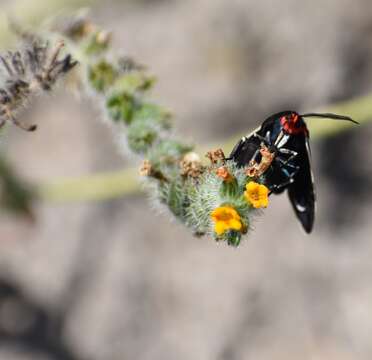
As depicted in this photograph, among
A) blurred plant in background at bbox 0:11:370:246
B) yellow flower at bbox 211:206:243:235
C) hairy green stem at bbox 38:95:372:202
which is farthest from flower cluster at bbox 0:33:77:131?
hairy green stem at bbox 38:95:372:202

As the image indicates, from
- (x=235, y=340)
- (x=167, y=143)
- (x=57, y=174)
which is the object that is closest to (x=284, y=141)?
(x=167, y=143)

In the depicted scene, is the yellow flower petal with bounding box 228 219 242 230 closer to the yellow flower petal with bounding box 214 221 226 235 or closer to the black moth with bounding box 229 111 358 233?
the yellow flower petal with bounding box 214 221 226 235

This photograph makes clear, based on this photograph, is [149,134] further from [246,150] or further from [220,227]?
[220,227]

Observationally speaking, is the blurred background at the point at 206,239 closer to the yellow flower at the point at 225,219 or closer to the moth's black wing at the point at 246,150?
the moth's black wing at the point at 246,150

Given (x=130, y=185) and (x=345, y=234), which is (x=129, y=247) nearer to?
(x=130, y=185)

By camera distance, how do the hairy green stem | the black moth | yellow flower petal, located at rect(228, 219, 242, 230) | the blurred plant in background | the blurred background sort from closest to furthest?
yellow flower petal, located at rect(228, 219, 242, 230) → the blurred plant in background → the black moth → the hairy green stem → the blurred background

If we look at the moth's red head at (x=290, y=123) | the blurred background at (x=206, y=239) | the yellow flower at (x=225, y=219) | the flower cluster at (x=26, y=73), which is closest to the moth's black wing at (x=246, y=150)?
the moth's red head at (x=290, y=123)
